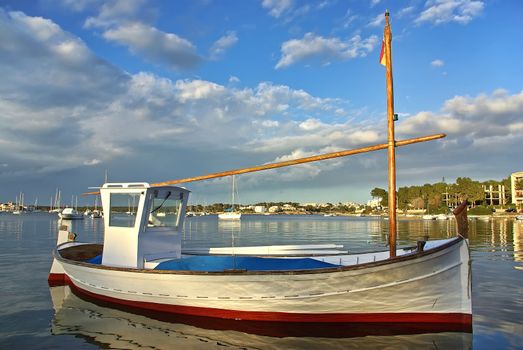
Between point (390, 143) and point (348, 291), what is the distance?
3.81 m

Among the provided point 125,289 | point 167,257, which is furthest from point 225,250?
point 125,289

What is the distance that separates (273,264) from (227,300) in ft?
5.36

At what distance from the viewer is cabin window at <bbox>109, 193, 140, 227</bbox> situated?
12.3 metres

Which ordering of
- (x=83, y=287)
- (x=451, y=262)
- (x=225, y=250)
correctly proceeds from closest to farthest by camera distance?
(x=451, y=262), (x=83, y=287), (x=225, y=250)

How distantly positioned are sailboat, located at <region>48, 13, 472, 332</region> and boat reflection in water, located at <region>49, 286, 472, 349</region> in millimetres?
166

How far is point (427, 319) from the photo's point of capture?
9422mm

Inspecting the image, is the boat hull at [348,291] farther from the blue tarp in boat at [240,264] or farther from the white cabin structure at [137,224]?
the white cabin structure at [137,224]

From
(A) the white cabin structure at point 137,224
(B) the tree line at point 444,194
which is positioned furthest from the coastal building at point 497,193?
(A) the white cabin structure at point 137,224

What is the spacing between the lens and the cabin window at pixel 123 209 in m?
12.3

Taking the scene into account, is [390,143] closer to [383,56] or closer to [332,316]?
[383,56]

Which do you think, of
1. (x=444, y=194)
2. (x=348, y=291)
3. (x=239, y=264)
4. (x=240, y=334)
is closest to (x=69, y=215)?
(x=239, y=264)

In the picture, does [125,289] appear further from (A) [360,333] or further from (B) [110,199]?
(A) [360,333]

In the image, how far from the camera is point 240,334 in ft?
31.2

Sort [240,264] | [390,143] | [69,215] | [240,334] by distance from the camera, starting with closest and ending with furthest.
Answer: [240,334] < [390,143] < [240,264] < [69,215]
